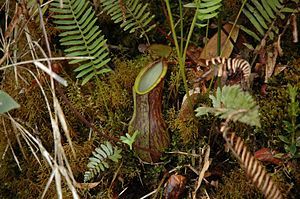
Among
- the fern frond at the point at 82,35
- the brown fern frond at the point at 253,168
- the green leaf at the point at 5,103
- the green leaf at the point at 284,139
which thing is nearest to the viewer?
the brown fern frond at the point at 253,168

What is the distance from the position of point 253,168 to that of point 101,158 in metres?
0.74

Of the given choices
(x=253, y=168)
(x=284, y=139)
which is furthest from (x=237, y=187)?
(x=253, y=168)

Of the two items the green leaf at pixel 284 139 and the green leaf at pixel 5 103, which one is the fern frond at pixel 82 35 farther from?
the green leaf at pixel 284 139

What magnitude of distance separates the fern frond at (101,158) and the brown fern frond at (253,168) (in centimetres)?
61

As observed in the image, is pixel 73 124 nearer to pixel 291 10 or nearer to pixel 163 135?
pixel 163 135

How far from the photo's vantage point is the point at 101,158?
5.88 ft

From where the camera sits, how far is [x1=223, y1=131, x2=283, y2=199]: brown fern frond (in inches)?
50.2

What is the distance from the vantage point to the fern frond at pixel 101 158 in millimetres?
1764

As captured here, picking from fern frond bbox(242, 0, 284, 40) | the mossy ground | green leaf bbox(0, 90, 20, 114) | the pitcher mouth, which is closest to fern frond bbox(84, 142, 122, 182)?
the mossy ground

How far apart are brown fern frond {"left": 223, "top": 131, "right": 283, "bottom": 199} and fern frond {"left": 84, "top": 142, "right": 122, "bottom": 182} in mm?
605

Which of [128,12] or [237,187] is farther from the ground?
[128,12]

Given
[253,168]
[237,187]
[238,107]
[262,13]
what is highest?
[262,13]

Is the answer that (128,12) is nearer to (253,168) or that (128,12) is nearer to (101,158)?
(101,158)

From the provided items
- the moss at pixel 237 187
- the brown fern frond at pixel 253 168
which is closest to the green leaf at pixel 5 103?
the brown fern frond at pixel 253 168
